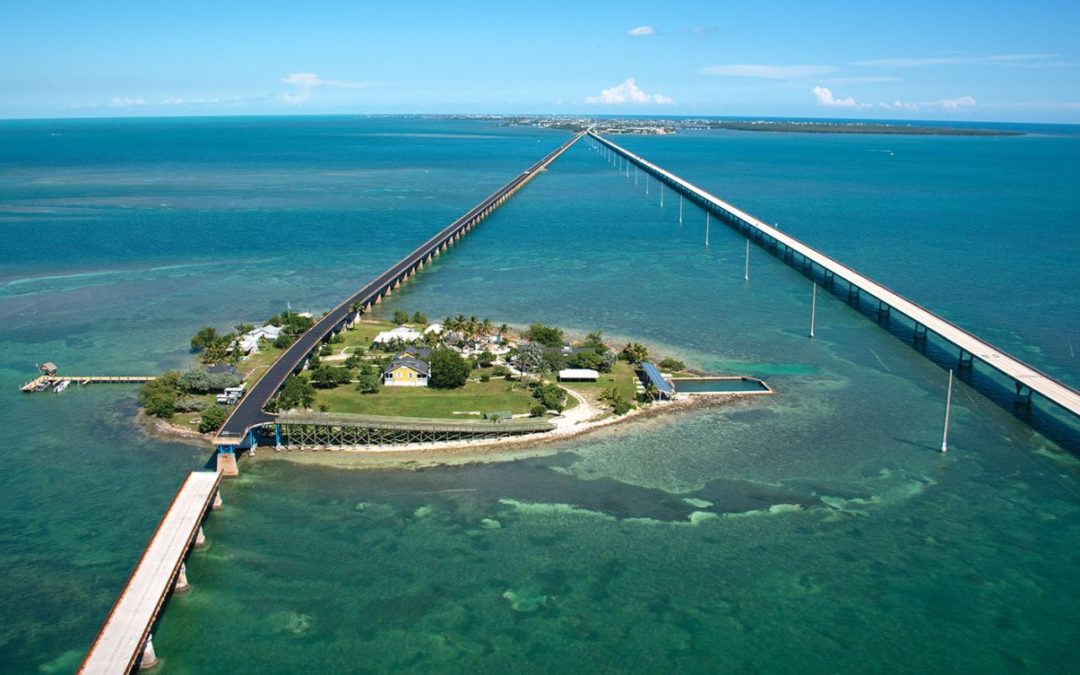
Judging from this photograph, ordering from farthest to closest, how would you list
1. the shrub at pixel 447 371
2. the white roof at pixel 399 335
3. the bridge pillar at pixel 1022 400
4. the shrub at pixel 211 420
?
the white roof at pixel 399 335, the shrub at pixel 447 371, the bridge pillar at pixel 1022 400, the shrub at pixel 211 420

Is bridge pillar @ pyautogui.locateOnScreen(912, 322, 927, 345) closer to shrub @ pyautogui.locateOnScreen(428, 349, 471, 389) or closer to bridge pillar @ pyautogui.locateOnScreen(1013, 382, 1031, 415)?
bridge pillar @ pyautogui.locateOnScreen(1013, 382, 1031, 415)

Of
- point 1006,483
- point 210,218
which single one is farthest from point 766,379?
point 210,218

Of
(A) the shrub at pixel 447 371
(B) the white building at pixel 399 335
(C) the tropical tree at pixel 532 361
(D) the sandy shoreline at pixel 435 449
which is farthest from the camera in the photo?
(B) the white building at pixel 399 335

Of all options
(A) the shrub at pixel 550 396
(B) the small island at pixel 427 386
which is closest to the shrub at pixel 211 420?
(B) the small island at pixel 427 386

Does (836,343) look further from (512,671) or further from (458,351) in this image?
(512,671)

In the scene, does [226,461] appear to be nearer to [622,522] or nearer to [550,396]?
[550,396]

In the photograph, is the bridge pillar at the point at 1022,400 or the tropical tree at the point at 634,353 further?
the tropical tree at the point at 634,353

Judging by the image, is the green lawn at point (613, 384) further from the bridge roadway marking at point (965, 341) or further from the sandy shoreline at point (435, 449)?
the bridge roadway marking at point (965, 341)

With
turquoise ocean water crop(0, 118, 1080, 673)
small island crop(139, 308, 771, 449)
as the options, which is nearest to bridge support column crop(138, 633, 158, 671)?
turquoise ocean water crop(0, 118, 1080, 673)
